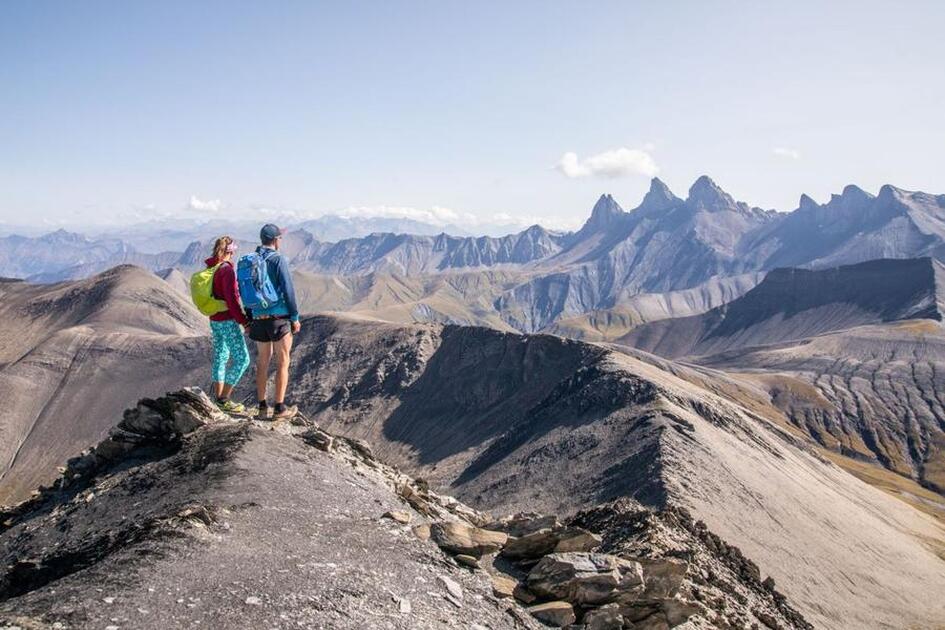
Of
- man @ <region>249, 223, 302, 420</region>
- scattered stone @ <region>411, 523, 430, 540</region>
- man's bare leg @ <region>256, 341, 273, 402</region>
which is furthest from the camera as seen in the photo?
man's bare leg @ <region>256, 341, 273, 402</region>

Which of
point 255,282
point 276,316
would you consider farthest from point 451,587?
point 255,282

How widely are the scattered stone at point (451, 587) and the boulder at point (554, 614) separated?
1.57 meters

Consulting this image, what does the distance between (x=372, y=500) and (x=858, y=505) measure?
283 ft

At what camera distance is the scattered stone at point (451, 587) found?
41.2ft

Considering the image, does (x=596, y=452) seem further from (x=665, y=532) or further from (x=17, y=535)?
(x=17, y=535)

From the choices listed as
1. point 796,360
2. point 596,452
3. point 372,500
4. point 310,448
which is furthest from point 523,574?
point 796,360

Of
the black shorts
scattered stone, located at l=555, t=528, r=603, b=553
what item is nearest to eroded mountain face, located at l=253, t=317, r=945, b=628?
scattered stone, located at l=555, t=528, r=603, b=553

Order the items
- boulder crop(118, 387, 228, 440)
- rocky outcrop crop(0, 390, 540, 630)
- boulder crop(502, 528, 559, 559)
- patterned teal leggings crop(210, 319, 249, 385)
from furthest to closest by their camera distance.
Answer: boulder crop(118, 387, 228, 440)
patterned teal leggings crop(210, 319, 249, 385)
boulder crop(502, 528, 559, 559)
rocky outcrop crop(0, 390, 540, 630)

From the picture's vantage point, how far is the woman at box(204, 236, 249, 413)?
16891 millimetres

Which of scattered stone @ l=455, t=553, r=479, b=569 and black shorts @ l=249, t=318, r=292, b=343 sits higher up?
black shorts @ l=249, t=318, r=292, b=343

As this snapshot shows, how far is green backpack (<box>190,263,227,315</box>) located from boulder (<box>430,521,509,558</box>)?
810 cm

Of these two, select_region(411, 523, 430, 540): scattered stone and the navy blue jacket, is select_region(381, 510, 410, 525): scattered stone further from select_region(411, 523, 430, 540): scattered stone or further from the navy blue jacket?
the navy blue jacket

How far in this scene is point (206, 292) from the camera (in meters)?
17.0

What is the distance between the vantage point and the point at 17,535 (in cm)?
1677
